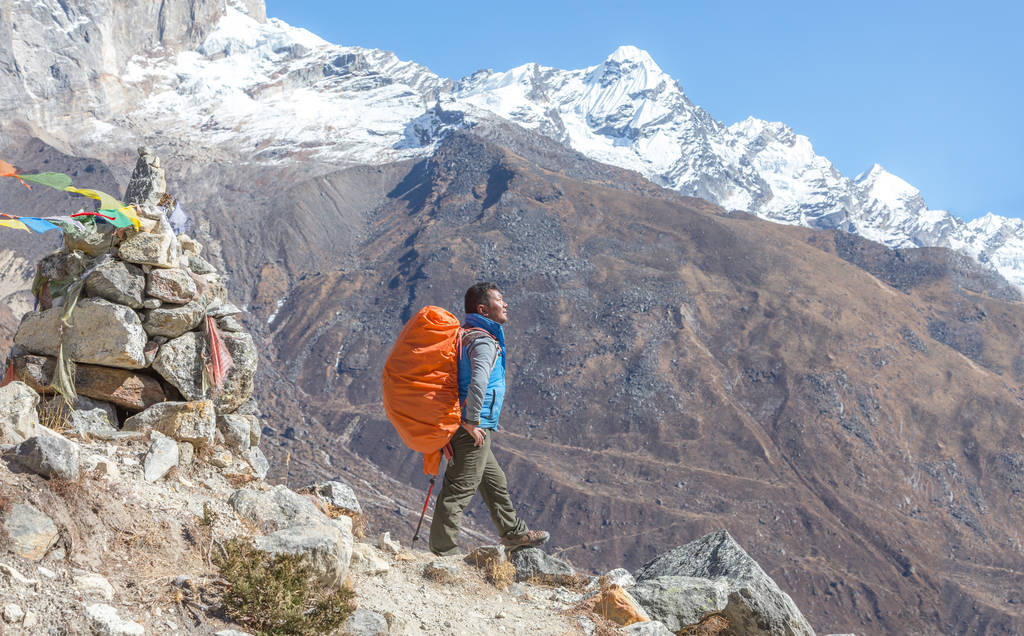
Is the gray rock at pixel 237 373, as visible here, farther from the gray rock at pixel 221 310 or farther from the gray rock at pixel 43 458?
the gray rock at pixel 43 458

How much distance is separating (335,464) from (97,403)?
10663cm

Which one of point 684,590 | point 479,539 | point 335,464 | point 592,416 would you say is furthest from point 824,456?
point 684,590

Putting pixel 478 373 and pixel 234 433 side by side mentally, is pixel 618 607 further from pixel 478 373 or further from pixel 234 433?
pixel 234 433

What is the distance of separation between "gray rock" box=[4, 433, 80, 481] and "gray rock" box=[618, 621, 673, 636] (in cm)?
456

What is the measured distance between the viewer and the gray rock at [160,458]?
6.41m

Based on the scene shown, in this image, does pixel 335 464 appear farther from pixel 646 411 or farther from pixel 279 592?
pixel 279 592

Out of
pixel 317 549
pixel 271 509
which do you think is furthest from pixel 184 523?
pixel 317 549

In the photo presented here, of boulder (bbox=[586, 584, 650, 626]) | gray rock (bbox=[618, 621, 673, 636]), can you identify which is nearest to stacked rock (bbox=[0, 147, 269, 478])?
boulder (bbox=[586, 584, 650, 626])

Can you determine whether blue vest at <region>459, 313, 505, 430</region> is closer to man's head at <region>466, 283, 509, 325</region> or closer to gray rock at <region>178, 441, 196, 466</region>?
man's head at <region>466, 283, 509, 325</region>

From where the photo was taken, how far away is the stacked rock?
8227 mm

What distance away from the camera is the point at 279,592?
4906 millimetres

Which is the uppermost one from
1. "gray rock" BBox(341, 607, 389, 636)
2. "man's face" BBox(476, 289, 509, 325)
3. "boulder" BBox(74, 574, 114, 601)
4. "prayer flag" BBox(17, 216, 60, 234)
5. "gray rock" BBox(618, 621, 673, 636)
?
"man's face" BBox(476, 289, 509, 325)

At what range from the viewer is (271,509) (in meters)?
6.78

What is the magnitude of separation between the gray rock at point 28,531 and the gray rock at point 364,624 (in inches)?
76.9
